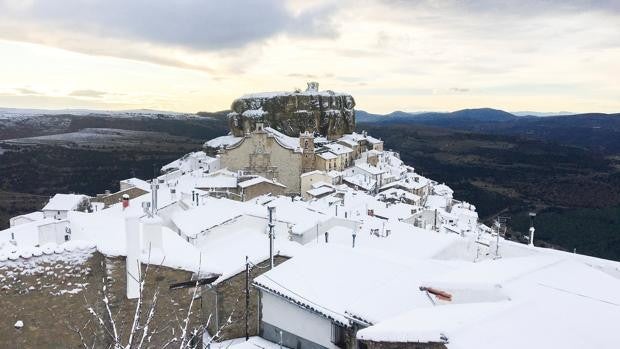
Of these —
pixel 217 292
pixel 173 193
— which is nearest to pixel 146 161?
pixel 173 193

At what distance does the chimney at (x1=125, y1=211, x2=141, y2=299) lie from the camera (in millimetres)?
9961

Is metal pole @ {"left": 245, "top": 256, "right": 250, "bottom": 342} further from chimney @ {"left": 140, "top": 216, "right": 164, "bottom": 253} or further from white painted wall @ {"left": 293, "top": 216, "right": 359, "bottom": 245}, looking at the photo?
white painted wall @ {"left": 293, "top": 216, "right": 359, "bottom": 245}

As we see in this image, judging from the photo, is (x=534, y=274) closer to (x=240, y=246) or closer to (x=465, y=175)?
(x=240, y=246)

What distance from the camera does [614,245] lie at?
2308 inches

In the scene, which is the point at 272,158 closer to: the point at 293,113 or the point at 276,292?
the point at 293,113

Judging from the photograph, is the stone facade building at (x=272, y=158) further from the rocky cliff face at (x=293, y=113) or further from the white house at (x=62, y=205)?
the rocky cliff face at (x=293, y=113)

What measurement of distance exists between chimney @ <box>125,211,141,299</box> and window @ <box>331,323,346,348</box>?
13.2 feet

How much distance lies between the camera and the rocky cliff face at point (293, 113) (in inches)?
2931

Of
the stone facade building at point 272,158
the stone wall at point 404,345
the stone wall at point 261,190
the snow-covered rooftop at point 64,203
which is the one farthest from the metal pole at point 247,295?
the stone facade building at point 272,158

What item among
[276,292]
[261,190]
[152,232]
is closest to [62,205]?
[261,190]

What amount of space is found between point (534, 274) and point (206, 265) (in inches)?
269

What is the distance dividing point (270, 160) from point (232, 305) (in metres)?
43.8

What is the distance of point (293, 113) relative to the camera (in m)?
75.0

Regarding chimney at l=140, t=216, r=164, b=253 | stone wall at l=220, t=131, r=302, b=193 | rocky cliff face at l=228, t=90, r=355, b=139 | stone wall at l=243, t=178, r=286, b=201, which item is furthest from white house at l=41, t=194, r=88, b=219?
rocky cliff face at l=228, t=90, r=355, b=139
